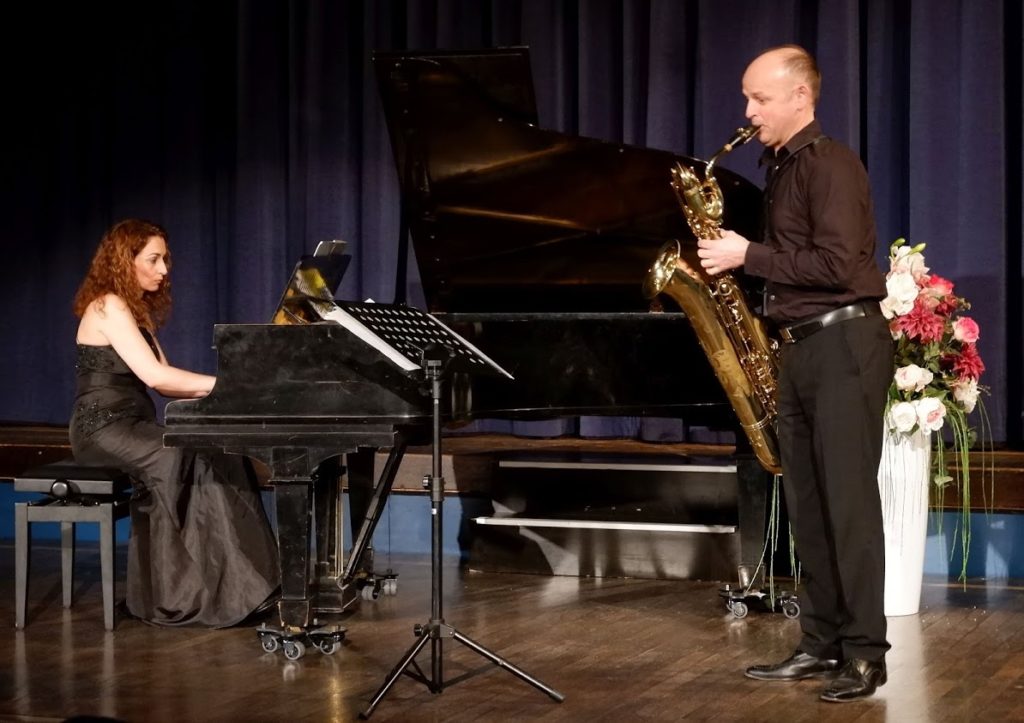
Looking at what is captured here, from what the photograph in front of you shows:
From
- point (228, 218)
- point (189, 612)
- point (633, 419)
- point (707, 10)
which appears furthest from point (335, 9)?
point (189, 612)

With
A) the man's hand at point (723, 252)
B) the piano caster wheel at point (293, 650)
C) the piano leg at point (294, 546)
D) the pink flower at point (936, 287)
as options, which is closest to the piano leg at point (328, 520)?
the piano leg at point (294, 546)

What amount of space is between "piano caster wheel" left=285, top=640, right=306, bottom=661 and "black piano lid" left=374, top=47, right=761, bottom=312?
147 centimetres

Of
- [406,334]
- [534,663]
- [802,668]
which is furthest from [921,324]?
[406,334]

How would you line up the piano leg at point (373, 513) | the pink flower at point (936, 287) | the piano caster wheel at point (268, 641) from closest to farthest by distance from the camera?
the piano caster wheel at point (268, 641) → the pink flower at point (936, 287) → the piano leg at point (373, 513)

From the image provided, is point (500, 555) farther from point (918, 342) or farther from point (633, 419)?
point (918, 342)

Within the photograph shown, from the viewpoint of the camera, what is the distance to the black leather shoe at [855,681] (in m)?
3.58

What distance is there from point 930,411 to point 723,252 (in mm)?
1261

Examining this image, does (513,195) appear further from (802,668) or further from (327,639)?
(802,668)

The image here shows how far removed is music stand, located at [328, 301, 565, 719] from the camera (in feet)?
11.4

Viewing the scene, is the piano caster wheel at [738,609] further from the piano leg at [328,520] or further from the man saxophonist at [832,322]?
the piano leg at [328,520]

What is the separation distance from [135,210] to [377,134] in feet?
4.78

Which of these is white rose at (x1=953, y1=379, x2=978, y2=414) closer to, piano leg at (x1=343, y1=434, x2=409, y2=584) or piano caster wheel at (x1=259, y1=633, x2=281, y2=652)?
piano leg at (x1=343, y1=434, x2=409, y2=584)

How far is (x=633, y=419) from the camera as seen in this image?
647 cm

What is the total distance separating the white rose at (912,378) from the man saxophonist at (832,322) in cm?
100
